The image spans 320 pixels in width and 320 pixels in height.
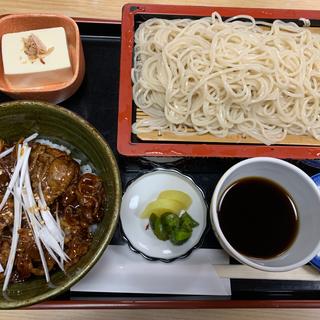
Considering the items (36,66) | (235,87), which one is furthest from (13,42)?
(235,87)

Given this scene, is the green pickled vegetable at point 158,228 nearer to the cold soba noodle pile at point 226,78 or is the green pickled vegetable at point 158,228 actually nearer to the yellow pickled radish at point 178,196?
the yellow pickled radish at point 178,196

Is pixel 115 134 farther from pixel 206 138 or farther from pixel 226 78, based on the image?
pixel 226 78

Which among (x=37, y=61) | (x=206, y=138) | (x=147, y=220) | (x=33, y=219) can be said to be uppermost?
(x=37, y=61)

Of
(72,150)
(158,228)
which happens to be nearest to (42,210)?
(72,150)

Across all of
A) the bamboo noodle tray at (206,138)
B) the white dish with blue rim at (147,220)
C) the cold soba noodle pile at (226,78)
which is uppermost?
the cold soba noodle pile at (226,78)

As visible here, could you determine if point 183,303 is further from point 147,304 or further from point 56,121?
point 56,121

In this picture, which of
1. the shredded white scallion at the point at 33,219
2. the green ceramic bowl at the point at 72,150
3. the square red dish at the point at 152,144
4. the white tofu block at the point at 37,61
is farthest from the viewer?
the white tofu block at the point at 37,61

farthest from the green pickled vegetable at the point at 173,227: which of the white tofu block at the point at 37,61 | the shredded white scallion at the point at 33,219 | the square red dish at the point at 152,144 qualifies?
the white tofu block at the point at 37,61

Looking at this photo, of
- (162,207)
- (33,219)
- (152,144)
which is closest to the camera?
(33,219)

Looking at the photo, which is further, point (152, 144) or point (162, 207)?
point (162, 207)
